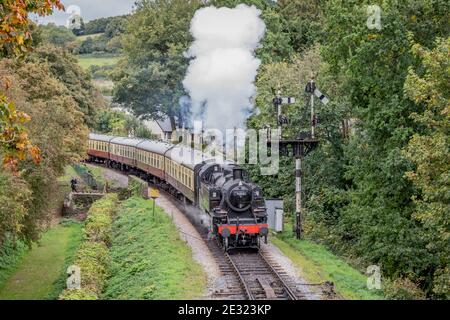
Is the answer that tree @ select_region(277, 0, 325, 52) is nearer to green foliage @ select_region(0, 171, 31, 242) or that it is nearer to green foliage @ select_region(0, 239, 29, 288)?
green foliage @ select_region(0, 239, 29, 288)

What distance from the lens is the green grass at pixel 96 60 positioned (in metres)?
105

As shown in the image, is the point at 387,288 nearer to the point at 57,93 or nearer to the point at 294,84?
the point at 294,84

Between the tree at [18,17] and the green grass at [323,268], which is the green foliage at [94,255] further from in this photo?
the tree at [18,17]

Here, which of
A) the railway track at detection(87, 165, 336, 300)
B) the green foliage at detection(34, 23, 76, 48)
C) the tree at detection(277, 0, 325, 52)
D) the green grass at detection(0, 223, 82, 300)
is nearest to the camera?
the railway track at detection(87, 165, 336, 300)

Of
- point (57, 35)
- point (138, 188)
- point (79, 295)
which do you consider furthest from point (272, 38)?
point (57, 35)

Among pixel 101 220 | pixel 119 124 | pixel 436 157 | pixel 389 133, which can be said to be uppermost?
pixel 119 124

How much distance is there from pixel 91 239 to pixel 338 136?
12.7m

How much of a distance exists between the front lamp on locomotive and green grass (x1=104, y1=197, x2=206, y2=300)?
1597 mm

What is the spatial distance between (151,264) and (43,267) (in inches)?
269

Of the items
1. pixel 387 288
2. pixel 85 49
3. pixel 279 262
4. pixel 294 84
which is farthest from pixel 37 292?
pixel 85 49

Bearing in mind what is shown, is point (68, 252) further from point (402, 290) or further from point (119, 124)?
point (119, 124)

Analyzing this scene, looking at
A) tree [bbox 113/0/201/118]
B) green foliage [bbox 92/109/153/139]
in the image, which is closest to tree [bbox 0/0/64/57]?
tree [bbox 113/0/201/118]

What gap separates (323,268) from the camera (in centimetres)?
1852

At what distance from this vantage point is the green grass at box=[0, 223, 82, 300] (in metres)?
20.4
